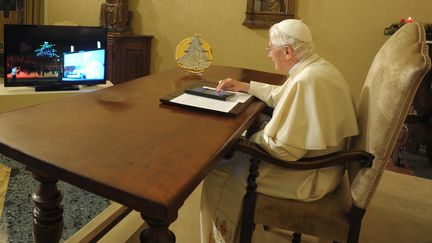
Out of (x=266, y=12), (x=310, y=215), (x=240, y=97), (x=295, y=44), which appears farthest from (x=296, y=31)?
(x=266, y=12)

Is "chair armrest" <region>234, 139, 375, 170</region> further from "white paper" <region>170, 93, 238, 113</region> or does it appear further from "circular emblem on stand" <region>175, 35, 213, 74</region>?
"circular emblem on stand" <region>175, 35, 213, 74</region>

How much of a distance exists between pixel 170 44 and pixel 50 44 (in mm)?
1995

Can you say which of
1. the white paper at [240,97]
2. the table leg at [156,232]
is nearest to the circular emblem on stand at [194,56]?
the white paper at [240,97]

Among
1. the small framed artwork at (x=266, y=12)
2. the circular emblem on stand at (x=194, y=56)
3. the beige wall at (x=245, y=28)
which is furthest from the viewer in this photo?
the small framed artwork at (x=266, y=12)

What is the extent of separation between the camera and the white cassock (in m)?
Answer: 1.35

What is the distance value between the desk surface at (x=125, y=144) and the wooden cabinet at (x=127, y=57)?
2636 mm

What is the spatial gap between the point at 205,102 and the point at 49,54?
1.58 m

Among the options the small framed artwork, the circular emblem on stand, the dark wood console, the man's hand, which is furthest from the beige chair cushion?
the small framed artwork

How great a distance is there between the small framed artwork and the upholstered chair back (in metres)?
2.32

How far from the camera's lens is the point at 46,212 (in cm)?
145

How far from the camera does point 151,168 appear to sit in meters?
0.92

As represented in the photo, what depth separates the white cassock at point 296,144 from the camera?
Answer: 1.35 meters

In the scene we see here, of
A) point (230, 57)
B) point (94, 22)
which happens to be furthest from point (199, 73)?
point (94, 22)

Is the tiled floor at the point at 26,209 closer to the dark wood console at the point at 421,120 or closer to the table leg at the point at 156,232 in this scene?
the table leg at the point at 156,232
